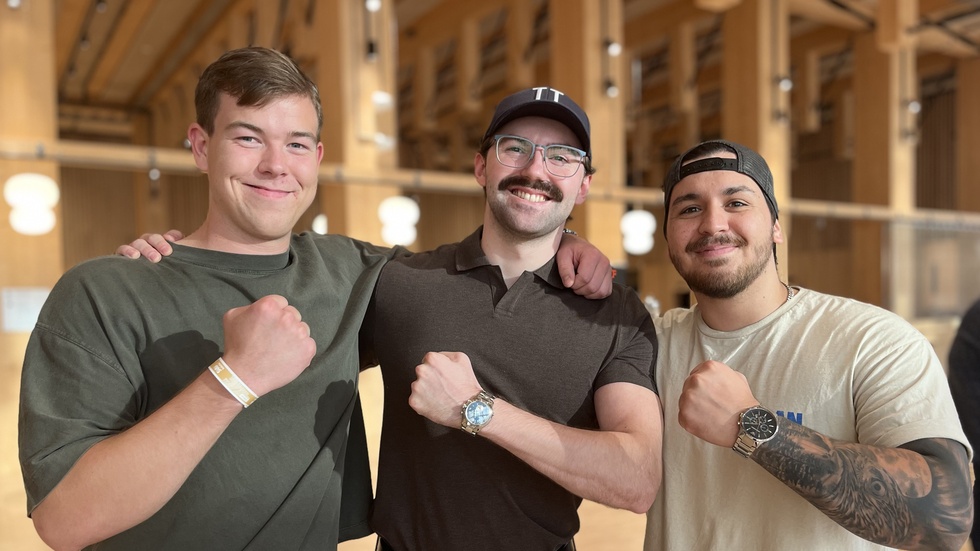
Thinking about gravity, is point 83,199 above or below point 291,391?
above

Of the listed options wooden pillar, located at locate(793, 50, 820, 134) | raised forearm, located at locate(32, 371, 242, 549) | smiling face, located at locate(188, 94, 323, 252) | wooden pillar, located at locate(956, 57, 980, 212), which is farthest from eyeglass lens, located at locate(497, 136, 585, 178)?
wooden pillar, located at locate(956, 57, 980, 212)

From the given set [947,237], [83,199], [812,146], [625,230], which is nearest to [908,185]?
[947,237]

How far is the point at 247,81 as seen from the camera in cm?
151

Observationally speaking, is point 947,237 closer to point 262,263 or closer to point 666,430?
point 666,430

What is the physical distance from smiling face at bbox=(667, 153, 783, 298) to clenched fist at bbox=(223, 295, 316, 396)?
93 centimetres

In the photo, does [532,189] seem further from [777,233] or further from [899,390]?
[899,390]

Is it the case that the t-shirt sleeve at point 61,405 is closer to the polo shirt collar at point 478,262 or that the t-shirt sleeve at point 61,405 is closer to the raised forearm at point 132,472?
the raised forearm at point 132,472

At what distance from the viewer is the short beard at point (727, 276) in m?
A: 1.66

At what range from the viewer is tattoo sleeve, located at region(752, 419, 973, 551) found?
136cm

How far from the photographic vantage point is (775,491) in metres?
1.59

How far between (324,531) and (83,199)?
13944mm

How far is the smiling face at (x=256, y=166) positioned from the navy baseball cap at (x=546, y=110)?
461 mm

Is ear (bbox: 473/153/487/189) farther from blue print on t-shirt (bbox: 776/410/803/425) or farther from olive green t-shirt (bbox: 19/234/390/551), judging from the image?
blue print on t-shirt (bbox: 776/410/803/425)

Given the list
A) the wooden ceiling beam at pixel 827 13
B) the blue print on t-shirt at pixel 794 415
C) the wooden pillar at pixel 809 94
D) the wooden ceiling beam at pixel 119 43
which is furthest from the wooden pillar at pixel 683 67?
the blue print on t-shirt at pixel 794 415
